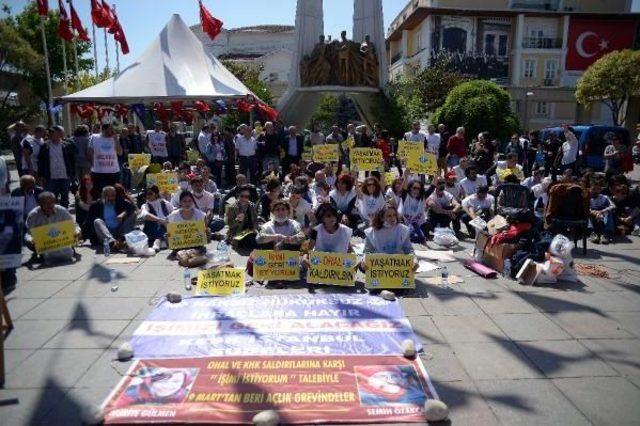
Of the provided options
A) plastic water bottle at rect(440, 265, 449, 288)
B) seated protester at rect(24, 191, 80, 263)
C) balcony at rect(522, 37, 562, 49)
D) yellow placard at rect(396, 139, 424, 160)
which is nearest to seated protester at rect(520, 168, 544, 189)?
yellow placard at rect(396, 139, 424, 160)

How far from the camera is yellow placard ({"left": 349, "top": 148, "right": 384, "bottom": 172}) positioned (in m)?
11.3

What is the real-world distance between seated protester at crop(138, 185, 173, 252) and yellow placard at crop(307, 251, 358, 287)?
3395mm

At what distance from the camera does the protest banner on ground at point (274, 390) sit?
345cm

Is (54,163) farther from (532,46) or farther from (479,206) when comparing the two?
(532,46)

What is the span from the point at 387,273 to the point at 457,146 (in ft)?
27.3

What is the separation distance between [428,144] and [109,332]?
1074cm

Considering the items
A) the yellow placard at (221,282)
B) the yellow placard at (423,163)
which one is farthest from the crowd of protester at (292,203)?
the yellow placard at (221,282)

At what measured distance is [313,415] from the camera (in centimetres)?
346

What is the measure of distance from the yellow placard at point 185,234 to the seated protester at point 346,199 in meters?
→ 2.80

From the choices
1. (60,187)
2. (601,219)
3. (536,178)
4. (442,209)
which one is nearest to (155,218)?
(60,187)

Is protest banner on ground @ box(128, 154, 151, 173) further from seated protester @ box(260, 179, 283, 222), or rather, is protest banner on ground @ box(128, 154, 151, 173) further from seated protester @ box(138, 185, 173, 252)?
seated protester @ box(260, 179, 283, 222)

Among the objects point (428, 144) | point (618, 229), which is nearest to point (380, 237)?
point (618, 229)

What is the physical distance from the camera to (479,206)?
928 centimetres

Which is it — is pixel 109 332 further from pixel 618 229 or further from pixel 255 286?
pixel 618 229
